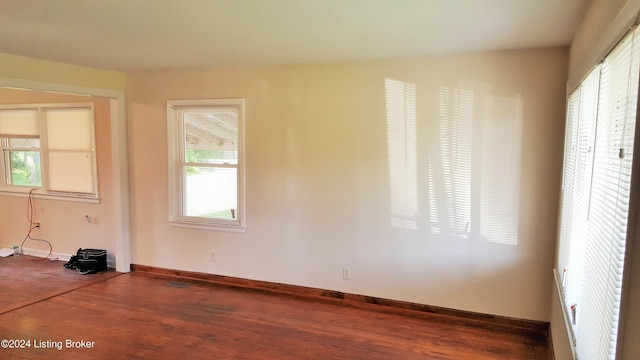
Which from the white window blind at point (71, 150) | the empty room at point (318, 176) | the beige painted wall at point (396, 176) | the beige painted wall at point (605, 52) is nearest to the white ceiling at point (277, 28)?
the empty room at point (318, 176)

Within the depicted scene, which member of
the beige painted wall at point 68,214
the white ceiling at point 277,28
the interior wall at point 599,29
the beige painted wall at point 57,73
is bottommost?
the beige painted wall at point 68,214

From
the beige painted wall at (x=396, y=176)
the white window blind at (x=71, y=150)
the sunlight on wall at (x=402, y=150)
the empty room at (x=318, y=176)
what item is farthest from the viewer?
the white window blind at (x=71, y=150)

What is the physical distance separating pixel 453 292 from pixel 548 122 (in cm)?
171

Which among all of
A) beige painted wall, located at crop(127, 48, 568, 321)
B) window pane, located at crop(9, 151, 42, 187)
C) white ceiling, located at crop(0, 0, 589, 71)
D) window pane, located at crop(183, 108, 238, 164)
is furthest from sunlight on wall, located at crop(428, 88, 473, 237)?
window pane, located at crop(9, 151, 42, 187)

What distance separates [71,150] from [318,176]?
3.59 meters

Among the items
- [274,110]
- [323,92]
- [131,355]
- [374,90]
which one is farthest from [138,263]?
[374,90]

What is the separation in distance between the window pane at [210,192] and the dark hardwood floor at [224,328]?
872 mm

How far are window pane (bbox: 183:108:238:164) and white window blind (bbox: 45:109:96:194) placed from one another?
→ 1.52 m

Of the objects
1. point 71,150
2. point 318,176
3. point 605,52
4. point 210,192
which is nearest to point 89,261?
point 71,150

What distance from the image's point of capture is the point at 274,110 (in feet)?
13.7

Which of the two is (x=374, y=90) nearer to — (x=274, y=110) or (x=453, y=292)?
(x=274, y=110)

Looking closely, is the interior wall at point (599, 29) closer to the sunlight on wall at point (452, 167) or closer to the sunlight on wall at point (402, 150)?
the sunlight on wall at point (452, 167)

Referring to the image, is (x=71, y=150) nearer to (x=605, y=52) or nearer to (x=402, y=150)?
(x=402, y=150)

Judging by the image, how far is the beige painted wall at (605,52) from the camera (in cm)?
103
